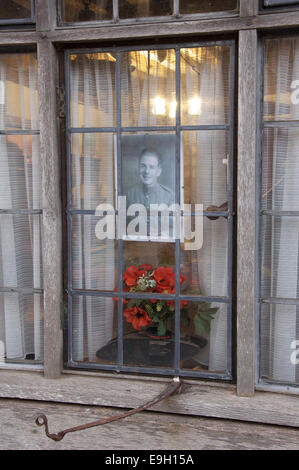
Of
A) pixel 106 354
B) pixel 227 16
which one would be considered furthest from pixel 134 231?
pixel 227 16

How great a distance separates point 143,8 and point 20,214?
129 cm

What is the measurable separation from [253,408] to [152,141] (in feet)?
4.79

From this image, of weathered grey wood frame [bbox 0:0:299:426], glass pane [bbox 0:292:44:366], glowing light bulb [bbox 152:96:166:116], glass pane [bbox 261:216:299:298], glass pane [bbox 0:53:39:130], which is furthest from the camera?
glass pane [bbox 0:292:44:366]

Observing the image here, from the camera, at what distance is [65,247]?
9.23 feet

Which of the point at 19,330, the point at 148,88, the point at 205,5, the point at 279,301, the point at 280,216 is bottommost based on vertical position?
the point at 19,330

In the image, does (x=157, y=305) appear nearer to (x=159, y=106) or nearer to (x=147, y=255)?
(x=147, y=255)

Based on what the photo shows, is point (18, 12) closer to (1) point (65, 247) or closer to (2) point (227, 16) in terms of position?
(2) point (227, 16)

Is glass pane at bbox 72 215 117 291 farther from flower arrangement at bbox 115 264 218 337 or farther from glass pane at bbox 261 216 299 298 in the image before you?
glass pane at bbox 261 216 299 298

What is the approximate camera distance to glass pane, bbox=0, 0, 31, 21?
2.71m

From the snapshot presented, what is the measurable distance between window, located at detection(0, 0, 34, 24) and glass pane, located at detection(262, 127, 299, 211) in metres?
1.40

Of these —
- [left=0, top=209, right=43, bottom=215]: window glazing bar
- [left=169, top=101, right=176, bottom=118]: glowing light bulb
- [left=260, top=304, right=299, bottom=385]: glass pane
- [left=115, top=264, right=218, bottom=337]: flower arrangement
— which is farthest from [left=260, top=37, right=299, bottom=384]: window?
[left=0, top=209, right=43, bottom=215]: window glazing bar

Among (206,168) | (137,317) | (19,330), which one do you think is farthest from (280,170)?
(19,330)

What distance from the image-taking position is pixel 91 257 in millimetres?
2816

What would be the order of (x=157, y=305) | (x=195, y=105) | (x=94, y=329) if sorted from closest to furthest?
1. (x=195, y=105)
2. (x=157, y=305)
3. (x=94, y=329)
